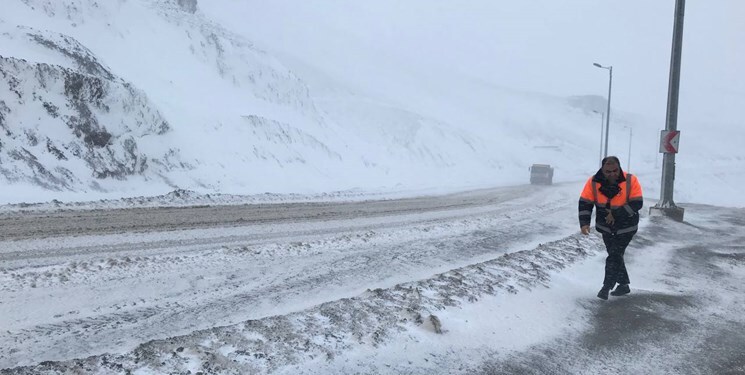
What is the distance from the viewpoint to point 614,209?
5.50 m

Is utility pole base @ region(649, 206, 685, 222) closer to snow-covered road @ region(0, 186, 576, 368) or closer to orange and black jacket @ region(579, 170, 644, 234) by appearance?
snow-covered road @ region(0, 186, 576, 368)

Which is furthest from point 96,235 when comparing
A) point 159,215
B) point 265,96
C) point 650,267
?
point 265,96

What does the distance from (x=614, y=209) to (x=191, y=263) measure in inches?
203

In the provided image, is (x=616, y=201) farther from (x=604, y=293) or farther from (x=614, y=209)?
(x=604, y=293)

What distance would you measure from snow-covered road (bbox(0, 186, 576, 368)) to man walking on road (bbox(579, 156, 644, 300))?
201 cm

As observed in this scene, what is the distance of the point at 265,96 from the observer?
3338cm

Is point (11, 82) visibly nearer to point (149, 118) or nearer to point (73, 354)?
point (149, 118)

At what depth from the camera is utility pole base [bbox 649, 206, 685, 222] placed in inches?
529

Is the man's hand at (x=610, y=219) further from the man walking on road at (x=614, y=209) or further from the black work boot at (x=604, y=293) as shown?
the black work boot at (x=604, y=293)

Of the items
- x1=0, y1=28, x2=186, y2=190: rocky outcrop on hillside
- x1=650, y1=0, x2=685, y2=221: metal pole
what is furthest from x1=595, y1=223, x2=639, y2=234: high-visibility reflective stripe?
x1=0, y1=28, x2=186, y2=190: rocky outcrop on hillside

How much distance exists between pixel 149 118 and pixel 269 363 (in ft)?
62.8

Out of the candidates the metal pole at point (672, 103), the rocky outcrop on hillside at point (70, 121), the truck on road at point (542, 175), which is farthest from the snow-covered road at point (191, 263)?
the truck on road at point (542, 175)

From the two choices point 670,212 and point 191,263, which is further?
point 670,212

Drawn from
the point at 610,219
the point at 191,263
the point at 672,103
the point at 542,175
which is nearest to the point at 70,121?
the point at 191,263
